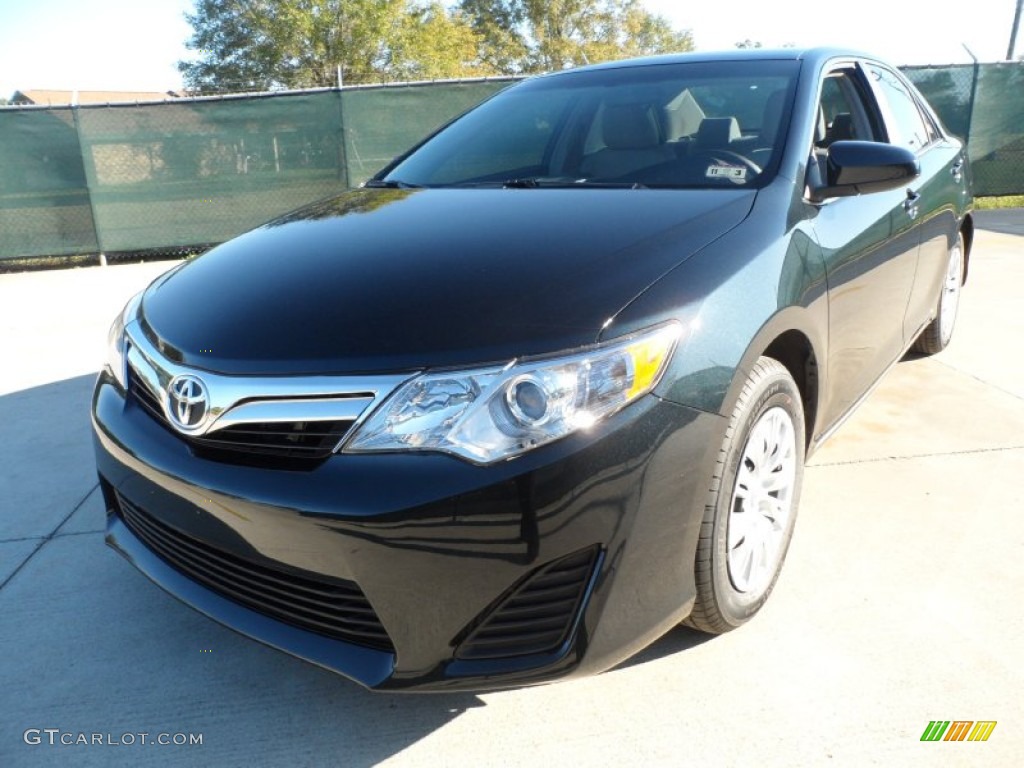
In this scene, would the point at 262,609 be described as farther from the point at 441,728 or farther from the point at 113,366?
the point at 113,366

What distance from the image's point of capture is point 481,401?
158 centimetres

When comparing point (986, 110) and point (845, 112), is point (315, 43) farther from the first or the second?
point (845, 112)

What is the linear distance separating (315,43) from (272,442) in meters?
27.1

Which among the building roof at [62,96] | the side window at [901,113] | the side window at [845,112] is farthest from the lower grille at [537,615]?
the building roof at [62,96]

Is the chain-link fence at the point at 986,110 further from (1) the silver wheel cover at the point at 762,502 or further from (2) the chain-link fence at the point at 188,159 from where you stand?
(1) the silver wheel cover at the point at 762,502

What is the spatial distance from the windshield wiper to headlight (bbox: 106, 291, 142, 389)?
103 cm

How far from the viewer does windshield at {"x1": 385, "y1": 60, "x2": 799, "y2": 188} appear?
256 cm

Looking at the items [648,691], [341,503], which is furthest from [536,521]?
[648,691]

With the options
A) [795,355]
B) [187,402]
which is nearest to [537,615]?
[187,402]

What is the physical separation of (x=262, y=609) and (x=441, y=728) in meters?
0.50

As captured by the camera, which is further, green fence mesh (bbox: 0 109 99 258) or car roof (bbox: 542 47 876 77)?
green fence mesh (bbox: 0 109 99 258)

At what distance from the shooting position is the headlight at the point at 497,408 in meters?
1.57

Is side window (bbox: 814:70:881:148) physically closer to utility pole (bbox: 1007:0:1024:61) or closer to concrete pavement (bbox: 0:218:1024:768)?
concrete pavement (bbox: 0:218:1024:768)

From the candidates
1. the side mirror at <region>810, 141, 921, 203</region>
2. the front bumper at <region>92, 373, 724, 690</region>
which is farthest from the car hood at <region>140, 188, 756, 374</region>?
the side mirror at <region>810, 141, 921, 203</region>
